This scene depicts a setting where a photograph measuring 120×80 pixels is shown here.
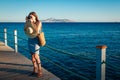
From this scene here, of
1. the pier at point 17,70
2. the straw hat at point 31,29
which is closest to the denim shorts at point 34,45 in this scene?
the straw hat at point 31,29

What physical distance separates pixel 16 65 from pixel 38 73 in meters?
1.99

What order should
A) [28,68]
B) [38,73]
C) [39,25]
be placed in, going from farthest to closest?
[28,68] < [38,73] < [39,25]

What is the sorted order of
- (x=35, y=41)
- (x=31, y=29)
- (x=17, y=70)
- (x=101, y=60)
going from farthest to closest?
→ (x=17, y=70)
(x=35, y=41)
(x=31, y=29)
(x=101, y=60)

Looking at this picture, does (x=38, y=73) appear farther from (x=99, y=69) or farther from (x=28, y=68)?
(x=99, y=69)

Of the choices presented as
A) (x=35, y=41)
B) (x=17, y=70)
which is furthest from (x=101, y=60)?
(x=17, y=70)

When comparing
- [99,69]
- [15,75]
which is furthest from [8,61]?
[99,69]

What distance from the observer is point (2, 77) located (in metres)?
7.14

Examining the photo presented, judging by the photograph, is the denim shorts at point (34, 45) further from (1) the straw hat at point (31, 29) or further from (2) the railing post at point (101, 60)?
(2) the railing post at point (101, 60)

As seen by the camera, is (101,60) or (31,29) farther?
(31,29)

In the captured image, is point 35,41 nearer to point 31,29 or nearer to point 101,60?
point 31,29

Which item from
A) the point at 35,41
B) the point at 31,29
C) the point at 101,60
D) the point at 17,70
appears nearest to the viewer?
the point at 101,60

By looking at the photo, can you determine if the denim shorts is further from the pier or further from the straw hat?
the pier

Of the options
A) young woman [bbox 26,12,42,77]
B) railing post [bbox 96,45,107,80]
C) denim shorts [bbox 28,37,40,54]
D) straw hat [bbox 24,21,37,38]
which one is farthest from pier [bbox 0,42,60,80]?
railing post [bbox 96,45,107,80]

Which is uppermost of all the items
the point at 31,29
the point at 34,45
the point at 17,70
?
the point at 31,29
